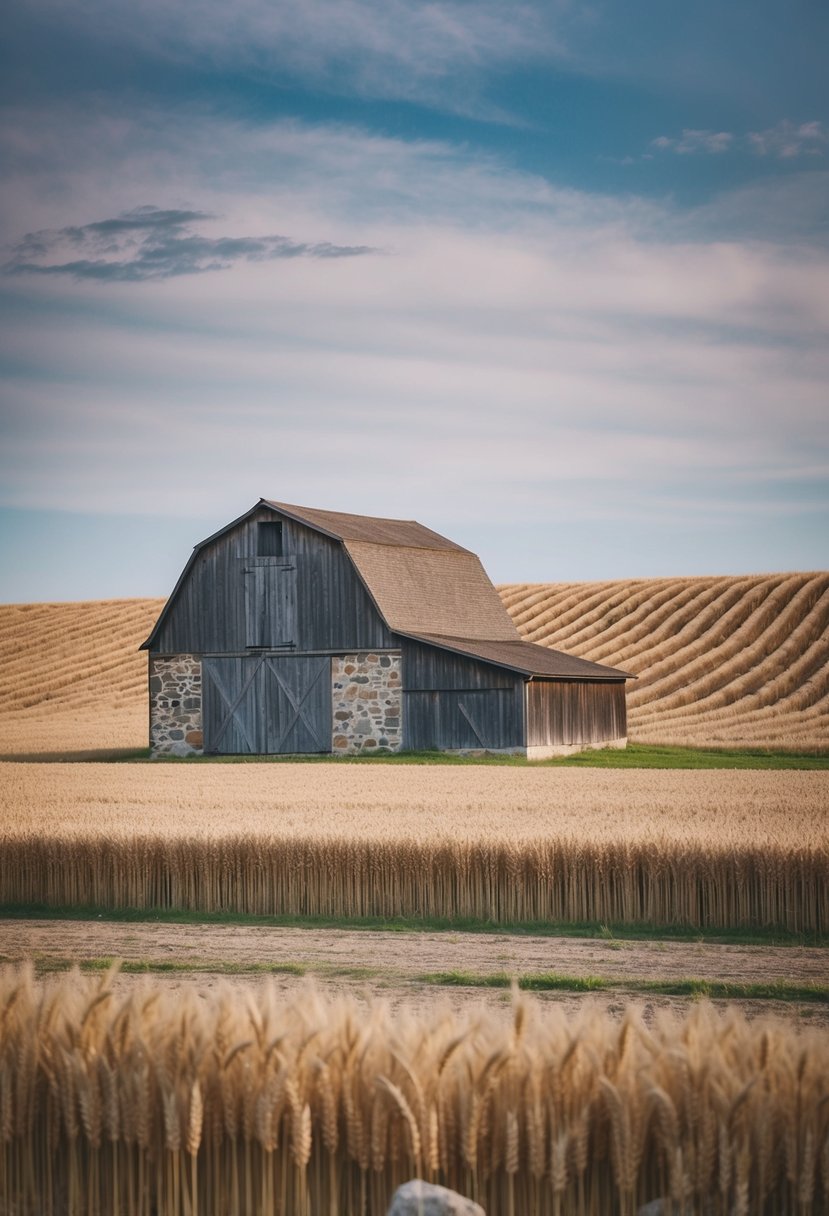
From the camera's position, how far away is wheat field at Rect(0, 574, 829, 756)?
5028cm

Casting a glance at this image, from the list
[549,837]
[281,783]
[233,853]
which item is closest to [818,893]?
[549,837]

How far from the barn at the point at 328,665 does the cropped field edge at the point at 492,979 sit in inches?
1025

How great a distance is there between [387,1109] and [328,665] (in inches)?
1408

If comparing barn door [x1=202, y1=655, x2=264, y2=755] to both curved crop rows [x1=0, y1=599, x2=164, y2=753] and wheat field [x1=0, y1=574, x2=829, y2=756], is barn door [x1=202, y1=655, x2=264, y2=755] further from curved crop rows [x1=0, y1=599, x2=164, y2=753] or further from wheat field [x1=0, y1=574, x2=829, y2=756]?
curved crop rows [x1=0, y1=599, x2=164, y2=753]

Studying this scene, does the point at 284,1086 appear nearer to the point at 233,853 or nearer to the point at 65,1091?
the point at 65,1091

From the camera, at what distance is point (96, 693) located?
6588cm

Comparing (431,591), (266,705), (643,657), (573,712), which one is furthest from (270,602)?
(643,657)

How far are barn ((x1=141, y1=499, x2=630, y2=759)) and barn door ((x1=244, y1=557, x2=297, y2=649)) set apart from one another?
31mm

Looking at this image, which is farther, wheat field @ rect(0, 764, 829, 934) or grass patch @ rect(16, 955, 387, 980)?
wheat field @ rect(0, 764, 829, 934)

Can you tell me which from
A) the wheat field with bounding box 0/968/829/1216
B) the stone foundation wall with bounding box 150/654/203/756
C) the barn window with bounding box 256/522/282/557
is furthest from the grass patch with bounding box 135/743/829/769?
the wheat field with bounding box 0/968/829/1216

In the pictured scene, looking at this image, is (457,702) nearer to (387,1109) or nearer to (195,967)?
(195,967)

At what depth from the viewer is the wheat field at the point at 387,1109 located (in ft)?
17.6

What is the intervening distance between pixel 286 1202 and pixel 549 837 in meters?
9.47

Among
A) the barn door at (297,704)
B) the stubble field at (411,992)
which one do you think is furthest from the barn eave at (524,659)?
the stubble field at (411,992)
